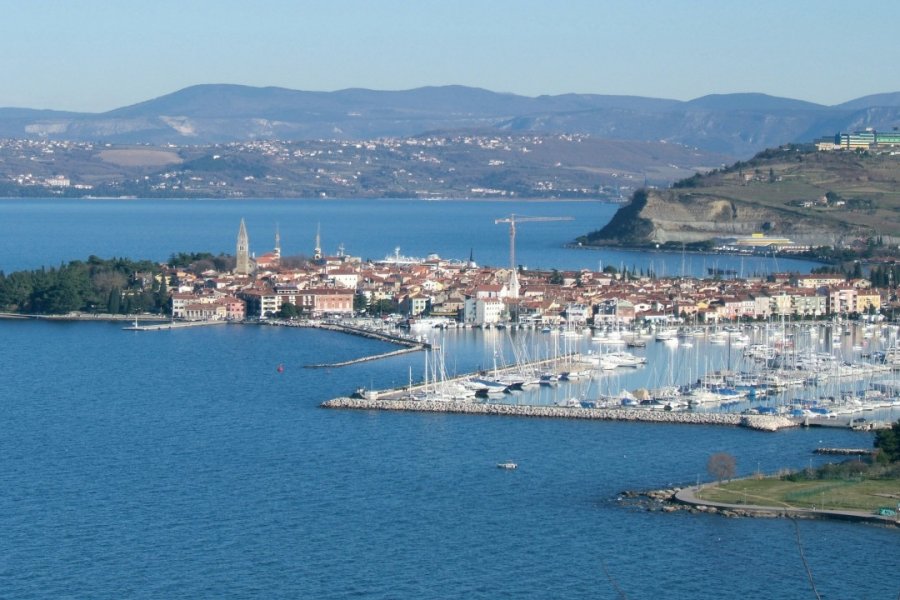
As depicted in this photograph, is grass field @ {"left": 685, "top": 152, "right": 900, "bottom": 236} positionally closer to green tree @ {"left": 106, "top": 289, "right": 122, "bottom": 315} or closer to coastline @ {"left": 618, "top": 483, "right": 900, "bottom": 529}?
green tree @ {"left": 106, "top": 289, "right": 122, "bottom": 315}

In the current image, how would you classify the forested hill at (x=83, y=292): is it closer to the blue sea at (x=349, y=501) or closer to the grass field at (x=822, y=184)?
the blue sea at (x=349, y=501)

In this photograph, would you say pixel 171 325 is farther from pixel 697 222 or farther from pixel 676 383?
pixel 697 222

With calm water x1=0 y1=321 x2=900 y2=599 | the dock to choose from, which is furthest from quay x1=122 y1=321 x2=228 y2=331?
the dock

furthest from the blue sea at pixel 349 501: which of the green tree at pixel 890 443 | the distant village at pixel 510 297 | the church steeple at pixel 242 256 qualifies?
the church steeple at pixel 242 256

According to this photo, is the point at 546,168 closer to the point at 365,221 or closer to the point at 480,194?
the point at 480,194

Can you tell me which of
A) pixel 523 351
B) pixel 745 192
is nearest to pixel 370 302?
pixel 523 351

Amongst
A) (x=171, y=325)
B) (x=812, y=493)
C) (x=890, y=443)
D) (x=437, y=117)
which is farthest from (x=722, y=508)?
(x=437, y=117)
